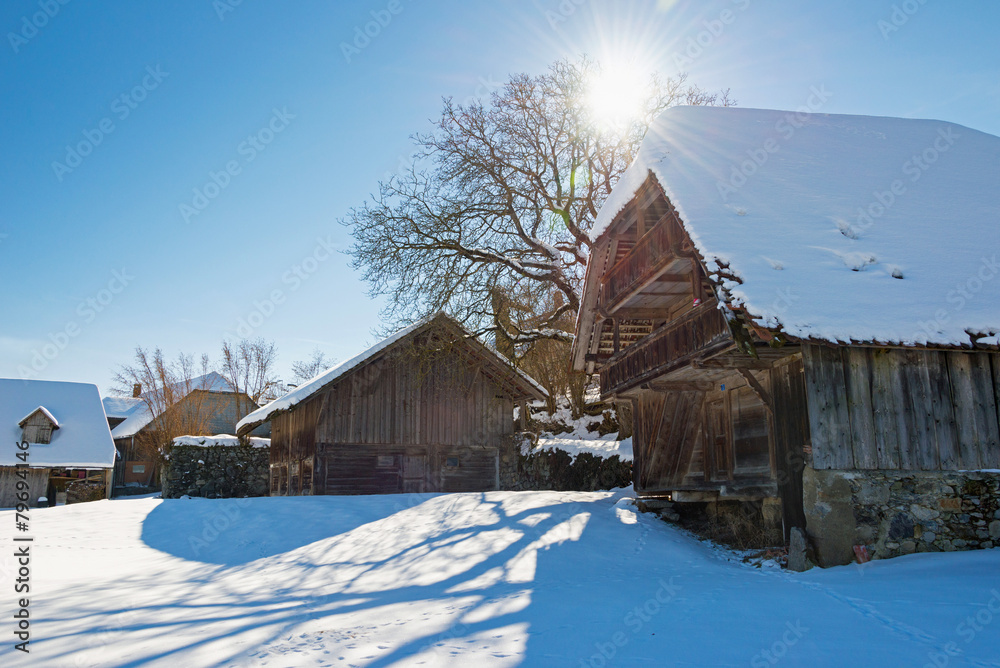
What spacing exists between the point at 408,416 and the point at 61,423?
23.6 meters

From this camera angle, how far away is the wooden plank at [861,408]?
28.8ft

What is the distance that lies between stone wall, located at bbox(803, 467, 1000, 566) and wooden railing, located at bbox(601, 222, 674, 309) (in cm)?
399

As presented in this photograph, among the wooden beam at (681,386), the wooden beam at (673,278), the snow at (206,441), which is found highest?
the wooden beam at (673,278)

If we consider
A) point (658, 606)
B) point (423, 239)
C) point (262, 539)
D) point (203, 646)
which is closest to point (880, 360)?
point (658, 606)

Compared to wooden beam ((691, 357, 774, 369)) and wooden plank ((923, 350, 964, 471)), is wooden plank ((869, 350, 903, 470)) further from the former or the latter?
wooden beam ((691, 357, 774, 369))

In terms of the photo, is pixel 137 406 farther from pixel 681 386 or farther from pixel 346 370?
pixel 681 386

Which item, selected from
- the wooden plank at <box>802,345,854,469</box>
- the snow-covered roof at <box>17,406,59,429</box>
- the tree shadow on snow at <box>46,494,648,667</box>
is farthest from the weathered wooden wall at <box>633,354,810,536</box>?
the snow-covered roof at <box>17,406,59,429</box>

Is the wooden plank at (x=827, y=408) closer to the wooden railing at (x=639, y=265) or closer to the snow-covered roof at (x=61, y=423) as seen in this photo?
the wooden railing at (x=639, y=265)

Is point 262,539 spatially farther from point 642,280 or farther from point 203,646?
point 642,280

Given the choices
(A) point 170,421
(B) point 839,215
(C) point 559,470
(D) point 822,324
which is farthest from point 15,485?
(B) point 839,215

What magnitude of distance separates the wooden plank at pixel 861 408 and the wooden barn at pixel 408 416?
1032 centimetres

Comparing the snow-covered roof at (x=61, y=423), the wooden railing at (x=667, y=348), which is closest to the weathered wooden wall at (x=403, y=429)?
the wooden railing at (x=667, y=348)

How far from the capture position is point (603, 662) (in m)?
4.68

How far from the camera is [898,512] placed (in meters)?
8.74
